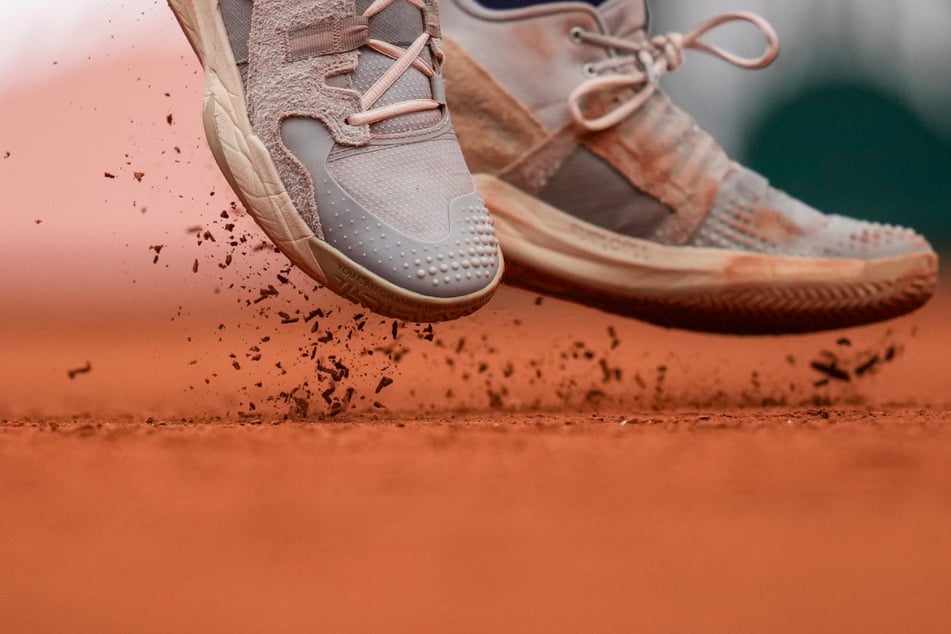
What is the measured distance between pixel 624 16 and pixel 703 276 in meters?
0.35

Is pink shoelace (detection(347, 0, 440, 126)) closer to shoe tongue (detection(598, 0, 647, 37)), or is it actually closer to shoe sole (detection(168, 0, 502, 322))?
shoe sole (detection(168, 0, 502, 322))

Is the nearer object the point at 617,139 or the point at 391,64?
the point at 391,64

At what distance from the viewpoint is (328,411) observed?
120cm

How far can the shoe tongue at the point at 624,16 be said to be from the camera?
134 cm

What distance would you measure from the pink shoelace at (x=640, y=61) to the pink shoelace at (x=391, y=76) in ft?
1.10

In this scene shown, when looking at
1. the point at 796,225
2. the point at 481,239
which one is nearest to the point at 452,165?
the point at 481,239

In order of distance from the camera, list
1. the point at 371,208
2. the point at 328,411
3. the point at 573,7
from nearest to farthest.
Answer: the point at 371,208, the point at 328,411, the point at 573,7

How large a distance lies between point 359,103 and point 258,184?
119mm

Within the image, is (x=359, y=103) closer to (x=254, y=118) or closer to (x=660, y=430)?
(x=254, y=118)

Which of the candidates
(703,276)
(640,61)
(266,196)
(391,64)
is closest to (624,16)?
(640,61)

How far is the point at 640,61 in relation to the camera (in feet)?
4.46

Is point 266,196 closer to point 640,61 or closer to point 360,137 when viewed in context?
point 360,137

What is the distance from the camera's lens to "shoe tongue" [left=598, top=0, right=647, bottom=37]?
4.40 feet

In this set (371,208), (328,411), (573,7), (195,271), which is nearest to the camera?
(371,208)
